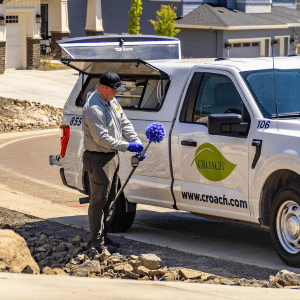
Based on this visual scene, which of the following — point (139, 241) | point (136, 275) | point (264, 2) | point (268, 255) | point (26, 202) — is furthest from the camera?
point (264, 2)

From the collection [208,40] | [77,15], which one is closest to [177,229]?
[208,40]

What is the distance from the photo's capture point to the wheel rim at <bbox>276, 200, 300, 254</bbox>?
6867mm

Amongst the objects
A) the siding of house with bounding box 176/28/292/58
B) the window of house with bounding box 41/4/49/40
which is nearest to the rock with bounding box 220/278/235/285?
the siding of house with bounding box 176/28/292/58

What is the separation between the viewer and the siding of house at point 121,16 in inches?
1730

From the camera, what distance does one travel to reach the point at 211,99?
789 centimetres

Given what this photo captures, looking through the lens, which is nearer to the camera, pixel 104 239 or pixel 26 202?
pixel 104 239

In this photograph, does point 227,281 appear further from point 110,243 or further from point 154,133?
point 110,243

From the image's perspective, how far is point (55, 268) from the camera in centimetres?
693

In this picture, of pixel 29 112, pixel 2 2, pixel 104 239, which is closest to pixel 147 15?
pixel 2 2

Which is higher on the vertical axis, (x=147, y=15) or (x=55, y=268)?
(x=147, y=15)

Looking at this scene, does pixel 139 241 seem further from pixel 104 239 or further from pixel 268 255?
pixel 268 255

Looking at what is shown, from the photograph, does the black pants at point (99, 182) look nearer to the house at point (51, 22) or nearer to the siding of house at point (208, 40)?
the house at point (51, 22)

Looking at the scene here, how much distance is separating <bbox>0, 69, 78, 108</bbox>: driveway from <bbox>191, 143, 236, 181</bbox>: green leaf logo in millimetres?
19404

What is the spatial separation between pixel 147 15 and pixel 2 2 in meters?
13.4
